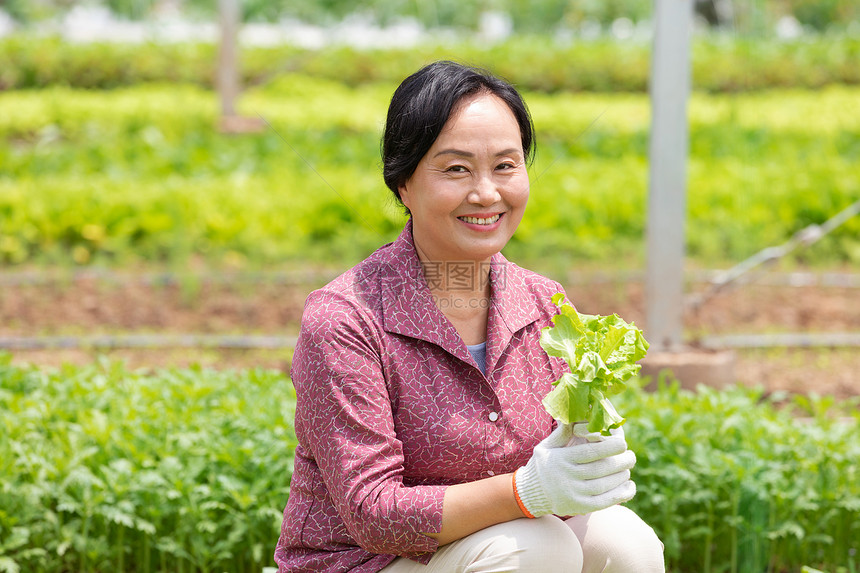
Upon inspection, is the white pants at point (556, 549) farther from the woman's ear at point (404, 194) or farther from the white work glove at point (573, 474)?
the woman's ear at point (404, 194)

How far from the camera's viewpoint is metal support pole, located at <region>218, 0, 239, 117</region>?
27.5 feet

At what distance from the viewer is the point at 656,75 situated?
4012mm

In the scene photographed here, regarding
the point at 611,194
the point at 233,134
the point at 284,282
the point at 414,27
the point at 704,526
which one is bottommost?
the point at 704,526

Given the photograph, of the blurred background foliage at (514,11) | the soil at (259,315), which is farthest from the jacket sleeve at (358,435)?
the blurred background foliage at (514,11)

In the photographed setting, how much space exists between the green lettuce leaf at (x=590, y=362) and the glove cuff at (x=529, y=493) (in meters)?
0.11

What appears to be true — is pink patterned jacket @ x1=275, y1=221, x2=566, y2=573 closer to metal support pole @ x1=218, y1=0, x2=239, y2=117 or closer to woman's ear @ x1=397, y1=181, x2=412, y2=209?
woman's ear @ x1=397, y1=181, x2=412, y2=209

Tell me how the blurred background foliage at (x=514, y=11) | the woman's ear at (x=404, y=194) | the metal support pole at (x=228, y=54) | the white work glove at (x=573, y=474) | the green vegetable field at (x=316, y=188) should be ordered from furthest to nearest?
Result: the blurred background foliage at (x=514, y=11)
the metal support pole at (x=228, y=54)
the green vegetable field at (x=316, y=188)
the woman's ear at (x=404, y=194)
the white work glove at (x=573, y=474)

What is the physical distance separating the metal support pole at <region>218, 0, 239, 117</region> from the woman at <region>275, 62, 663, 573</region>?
6.89m

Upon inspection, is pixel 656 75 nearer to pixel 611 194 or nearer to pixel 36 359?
pixel 611 194

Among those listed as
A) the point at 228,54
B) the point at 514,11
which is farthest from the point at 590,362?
the point at 514,11

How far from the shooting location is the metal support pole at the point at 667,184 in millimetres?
4012

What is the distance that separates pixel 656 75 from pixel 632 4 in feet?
55.0

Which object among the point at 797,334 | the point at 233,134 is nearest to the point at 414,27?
the point at 233,134

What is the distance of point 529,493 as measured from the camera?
5.61 feet
